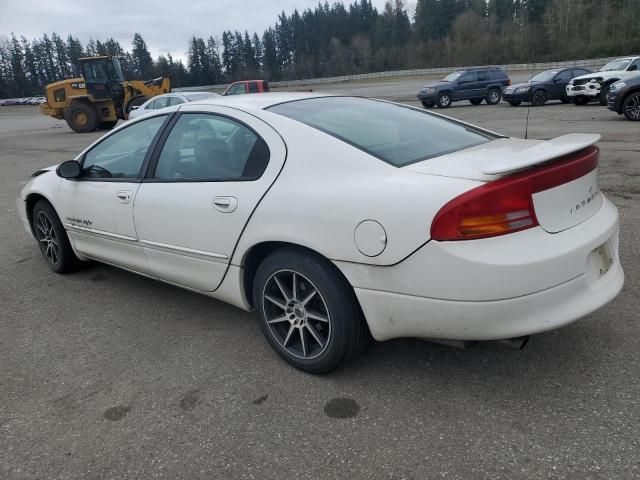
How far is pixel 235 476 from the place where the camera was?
6.79 feet

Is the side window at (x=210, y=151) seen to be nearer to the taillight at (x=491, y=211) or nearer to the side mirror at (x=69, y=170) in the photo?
the side mirror at (x=69, y=170)

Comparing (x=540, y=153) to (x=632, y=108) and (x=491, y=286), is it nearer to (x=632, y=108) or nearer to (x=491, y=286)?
(x=491, y=286)

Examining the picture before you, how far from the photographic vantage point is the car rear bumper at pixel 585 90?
59.9 ft

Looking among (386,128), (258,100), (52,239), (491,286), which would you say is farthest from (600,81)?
(491,286)

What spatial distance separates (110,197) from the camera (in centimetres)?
358

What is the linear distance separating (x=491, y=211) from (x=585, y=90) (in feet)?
63.6

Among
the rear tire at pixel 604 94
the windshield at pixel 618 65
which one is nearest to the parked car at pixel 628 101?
the rear tire at pixel 604 94

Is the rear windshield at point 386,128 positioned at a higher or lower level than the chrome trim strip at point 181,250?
higher

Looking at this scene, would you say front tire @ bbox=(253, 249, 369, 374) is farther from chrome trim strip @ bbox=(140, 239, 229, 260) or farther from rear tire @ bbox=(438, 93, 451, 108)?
rear tire @ bbox=(438, 93, 451, 108)

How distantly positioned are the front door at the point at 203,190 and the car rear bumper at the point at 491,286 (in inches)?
31.0

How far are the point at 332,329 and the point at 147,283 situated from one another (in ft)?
7.52

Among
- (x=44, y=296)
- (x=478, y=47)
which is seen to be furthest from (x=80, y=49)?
(x=44, y=296)

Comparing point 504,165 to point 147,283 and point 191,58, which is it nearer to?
point 147,283

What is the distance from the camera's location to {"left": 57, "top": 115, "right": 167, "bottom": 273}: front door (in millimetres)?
3494
